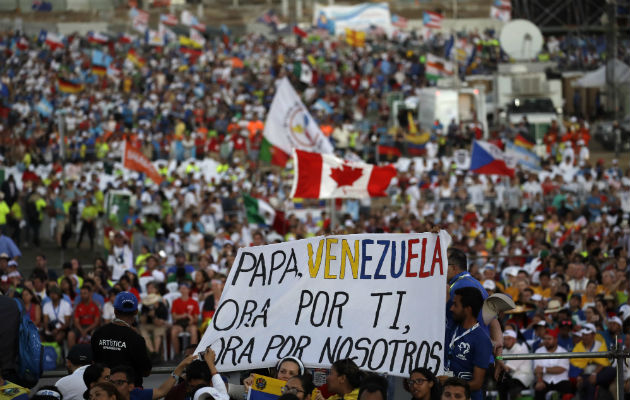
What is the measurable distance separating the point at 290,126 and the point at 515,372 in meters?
10.1

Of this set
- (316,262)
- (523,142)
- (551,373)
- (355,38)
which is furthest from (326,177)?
(355,38)

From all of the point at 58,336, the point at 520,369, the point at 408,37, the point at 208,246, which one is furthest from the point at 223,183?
the point at 408,37

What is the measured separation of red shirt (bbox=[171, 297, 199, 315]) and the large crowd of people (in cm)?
2

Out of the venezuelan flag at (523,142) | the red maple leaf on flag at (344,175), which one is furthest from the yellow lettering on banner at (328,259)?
the venezuelan flag at (523,142)

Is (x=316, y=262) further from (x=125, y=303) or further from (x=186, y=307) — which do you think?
(x=186, y=307)

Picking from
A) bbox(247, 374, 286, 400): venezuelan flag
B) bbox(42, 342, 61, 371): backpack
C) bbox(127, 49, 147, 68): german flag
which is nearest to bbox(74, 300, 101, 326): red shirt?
bbox(42, 342, 61, 371): backpack

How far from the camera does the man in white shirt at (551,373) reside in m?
12.3

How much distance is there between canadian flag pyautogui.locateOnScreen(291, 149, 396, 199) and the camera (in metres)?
19.4

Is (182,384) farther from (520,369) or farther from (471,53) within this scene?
(471,53)

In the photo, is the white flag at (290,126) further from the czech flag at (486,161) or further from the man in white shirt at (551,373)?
the man in white shirt at (551,373)

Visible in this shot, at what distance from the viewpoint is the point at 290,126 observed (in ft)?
71.8

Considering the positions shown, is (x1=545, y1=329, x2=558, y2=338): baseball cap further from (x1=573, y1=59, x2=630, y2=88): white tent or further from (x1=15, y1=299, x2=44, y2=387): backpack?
(x1=573, y1=59, x2=630, y2=88): white tent

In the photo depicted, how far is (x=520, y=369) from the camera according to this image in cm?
1257

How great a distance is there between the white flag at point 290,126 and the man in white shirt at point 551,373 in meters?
9.93
